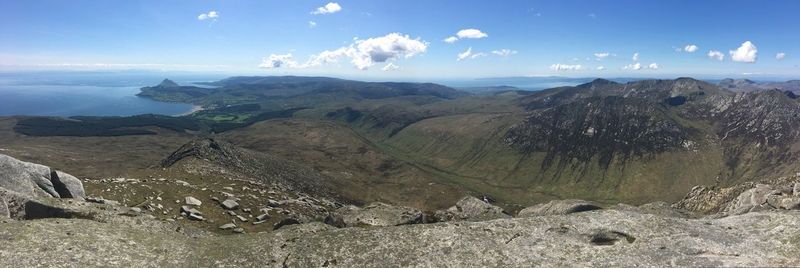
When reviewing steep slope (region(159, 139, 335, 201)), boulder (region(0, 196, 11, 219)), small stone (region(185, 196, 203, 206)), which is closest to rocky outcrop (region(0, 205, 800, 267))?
boulder (region(0, 196, 11, 219))

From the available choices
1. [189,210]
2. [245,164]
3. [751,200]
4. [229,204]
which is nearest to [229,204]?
[229,204]

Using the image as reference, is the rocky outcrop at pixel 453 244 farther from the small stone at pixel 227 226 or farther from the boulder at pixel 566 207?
the boulder at pixel 566 207

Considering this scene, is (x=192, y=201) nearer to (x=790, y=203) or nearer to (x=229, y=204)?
(x=229, y=204)

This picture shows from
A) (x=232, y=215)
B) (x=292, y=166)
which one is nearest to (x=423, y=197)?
(x=292, y=166)

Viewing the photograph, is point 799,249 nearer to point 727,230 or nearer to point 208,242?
point 727,230

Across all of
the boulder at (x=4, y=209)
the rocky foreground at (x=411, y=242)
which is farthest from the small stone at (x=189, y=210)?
the boulder at (x=4, y=209)

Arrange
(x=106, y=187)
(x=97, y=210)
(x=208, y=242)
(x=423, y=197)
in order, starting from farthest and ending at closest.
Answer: (x=423, y=197) < (x=106, y=187) < (x=97, y=210) < (x=208, y=242)

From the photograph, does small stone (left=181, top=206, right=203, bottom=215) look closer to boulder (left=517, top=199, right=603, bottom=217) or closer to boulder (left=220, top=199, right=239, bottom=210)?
boulder (left=220, top=199, right=239, bottom=210)
